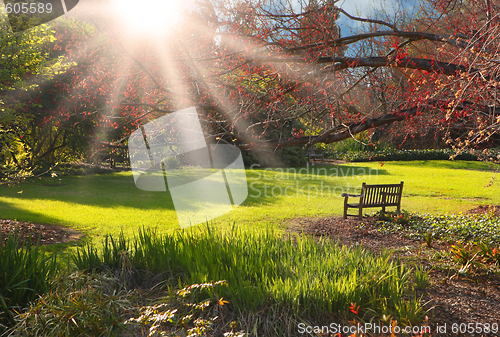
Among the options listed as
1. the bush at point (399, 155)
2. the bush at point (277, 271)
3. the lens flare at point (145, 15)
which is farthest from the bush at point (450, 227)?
the bush at point (399, 155)

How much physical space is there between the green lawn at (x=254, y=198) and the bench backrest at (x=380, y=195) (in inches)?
58.1

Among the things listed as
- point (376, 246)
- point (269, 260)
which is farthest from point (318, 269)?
point (376, 246)

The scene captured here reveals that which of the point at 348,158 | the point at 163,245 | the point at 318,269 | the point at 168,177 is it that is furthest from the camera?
the point at 348,158

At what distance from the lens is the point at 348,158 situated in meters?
23.3

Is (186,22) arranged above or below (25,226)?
above

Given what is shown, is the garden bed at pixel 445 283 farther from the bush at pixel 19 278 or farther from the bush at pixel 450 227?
the bush at pixel 19 278

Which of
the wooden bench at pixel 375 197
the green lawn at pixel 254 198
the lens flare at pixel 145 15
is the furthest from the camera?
the green lawn at pixel 254 198

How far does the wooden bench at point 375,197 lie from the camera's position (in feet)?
25.6

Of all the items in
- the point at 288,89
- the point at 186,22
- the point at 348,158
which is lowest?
the point at 348,158

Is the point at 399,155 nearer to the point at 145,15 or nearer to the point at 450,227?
the point at 450,227

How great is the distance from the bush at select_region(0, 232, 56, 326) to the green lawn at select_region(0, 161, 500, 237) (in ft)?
8.69

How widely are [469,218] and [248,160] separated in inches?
543

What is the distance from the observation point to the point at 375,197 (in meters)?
7.99

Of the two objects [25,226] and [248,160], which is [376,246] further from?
[248,160]
